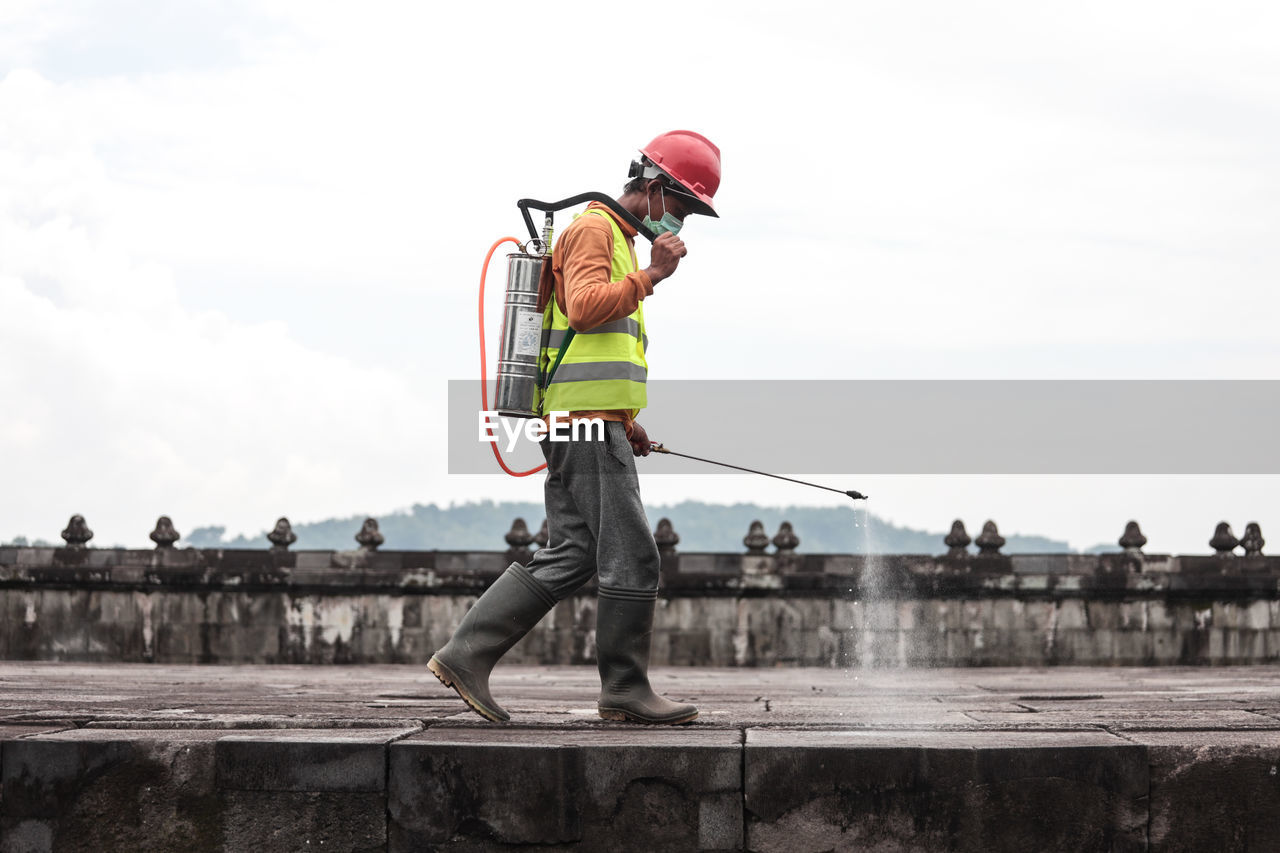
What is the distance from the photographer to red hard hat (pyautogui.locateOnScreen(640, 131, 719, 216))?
5566 millimetres

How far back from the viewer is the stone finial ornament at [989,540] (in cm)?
1767

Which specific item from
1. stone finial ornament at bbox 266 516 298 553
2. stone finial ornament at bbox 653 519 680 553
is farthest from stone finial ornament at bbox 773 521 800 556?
stone finial ornament at bbox 266 516 298 553

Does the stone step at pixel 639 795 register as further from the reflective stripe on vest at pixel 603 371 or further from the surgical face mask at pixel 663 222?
the surgical face mask at pixel 663 222

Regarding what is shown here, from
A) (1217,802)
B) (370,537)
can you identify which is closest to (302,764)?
(1217,802)

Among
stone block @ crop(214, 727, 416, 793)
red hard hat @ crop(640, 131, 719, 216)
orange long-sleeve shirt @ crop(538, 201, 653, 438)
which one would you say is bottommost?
stone block @ crop(214, 727, 416, 793)

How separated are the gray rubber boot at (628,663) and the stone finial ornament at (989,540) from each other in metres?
13.0

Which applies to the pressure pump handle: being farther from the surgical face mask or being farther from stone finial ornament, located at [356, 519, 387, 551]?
stone finial ornament, located at [356, 519, 387, 551]

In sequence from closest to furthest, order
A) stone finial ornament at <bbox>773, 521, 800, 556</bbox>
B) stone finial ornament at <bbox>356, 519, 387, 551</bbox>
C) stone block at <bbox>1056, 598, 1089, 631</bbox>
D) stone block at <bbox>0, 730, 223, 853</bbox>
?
stone block at <bbox>0, 730, 223, 853</bbox>, stone block at <bbox>1056, 598, 1089, 631</bbox>, stone finial ornament at <bbox>773, 521, 800, 556</bbox>, stone finial ornament at <bbox>356, 519, 387, 551</bbox>

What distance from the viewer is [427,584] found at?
17.0 meters

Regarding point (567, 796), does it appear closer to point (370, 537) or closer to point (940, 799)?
point (940, 799)

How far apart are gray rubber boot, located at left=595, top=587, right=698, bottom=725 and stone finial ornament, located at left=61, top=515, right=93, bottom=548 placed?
47.2 ft

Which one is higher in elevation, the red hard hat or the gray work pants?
the red hard hat

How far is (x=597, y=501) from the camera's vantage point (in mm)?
5324

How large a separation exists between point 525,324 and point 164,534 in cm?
1393
